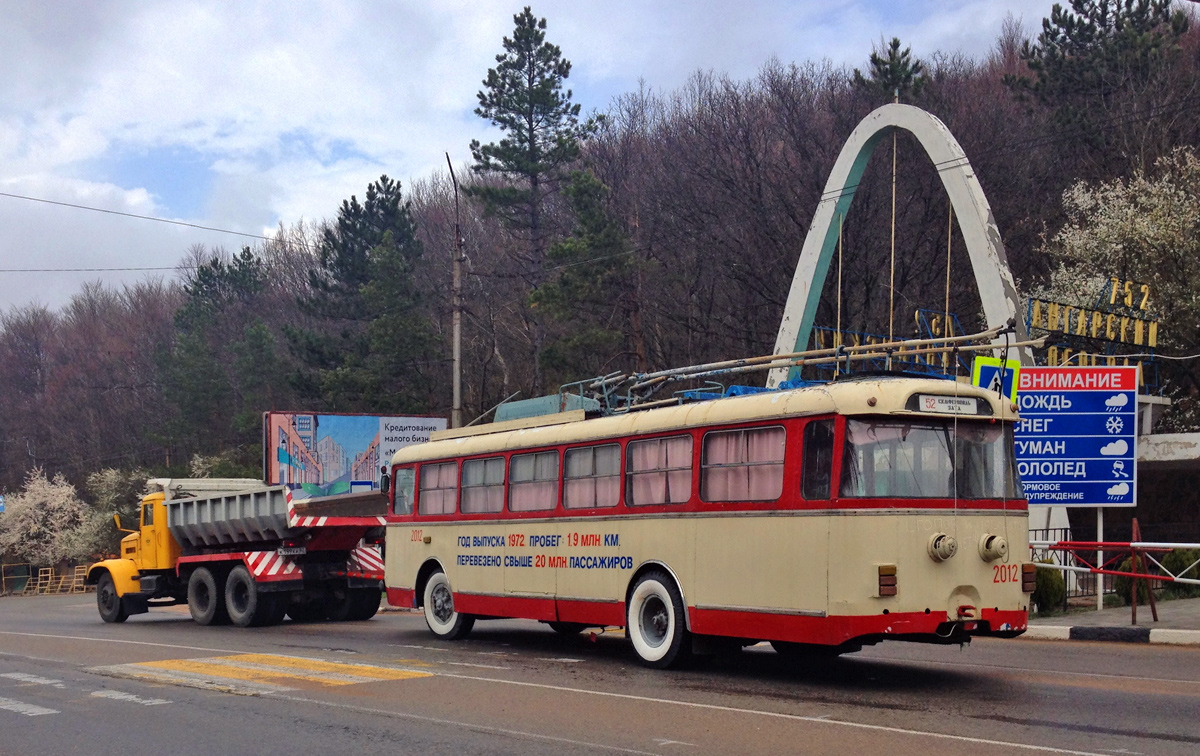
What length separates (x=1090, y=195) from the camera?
129ft

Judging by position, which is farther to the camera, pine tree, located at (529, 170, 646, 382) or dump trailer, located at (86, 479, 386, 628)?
pine tree, located at (529, 170, 646, 382)

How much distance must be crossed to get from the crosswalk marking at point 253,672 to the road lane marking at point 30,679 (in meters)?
0.65

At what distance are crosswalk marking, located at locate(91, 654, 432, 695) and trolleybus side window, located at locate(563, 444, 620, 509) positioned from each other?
2733 millimetres

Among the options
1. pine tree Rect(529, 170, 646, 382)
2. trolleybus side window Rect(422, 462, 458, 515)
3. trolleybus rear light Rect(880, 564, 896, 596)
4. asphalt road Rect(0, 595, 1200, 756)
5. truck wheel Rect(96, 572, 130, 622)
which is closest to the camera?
asphalt road Rect(0, 595, 1200, 756)

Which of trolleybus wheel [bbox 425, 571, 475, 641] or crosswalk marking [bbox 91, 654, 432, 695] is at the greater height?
trolleybus wheel [bbox 425, 571, 475, 641]

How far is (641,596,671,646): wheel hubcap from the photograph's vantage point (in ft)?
42.2

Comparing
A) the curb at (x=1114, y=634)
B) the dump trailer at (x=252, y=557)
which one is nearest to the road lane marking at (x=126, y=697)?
the dump trailer at (x=252, y=557)

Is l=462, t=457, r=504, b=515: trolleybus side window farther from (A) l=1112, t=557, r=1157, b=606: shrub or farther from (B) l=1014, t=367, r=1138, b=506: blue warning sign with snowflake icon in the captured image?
(A) l=1112, t=557, r=1157, b=606: shrub

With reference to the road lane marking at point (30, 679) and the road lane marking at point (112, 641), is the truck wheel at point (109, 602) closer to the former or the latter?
the road lane marking at point (112, 641)

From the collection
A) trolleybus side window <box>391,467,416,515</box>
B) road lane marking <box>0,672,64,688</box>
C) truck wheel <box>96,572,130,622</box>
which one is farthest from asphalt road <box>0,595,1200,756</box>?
truck wheel <box>96,572,130,622</box>

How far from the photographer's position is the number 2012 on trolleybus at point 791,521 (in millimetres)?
10789

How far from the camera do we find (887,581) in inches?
418

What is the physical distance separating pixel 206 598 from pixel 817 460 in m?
14.9

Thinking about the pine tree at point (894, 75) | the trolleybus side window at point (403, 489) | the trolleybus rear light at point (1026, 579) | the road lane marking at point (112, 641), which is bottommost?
the road lane marking at point (112, 641)
